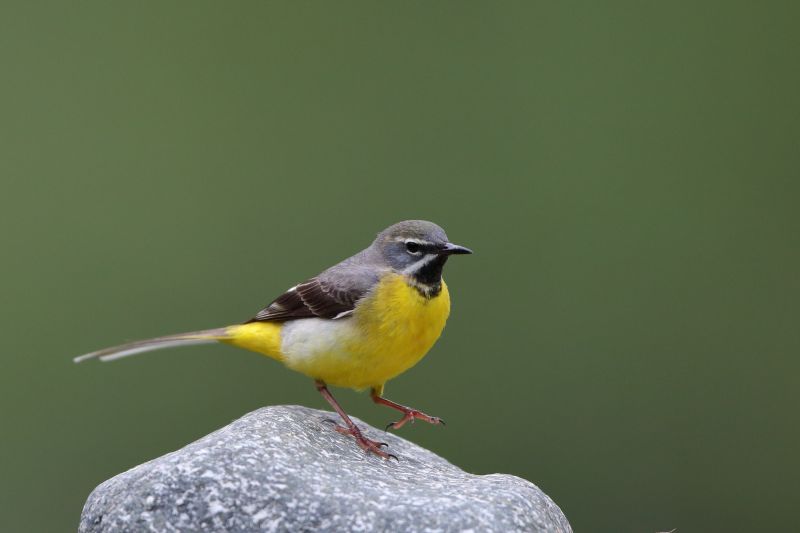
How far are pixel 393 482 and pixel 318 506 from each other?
64cm

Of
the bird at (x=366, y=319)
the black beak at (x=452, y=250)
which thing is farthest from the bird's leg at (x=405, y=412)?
the black beak at (x=452, y=250)

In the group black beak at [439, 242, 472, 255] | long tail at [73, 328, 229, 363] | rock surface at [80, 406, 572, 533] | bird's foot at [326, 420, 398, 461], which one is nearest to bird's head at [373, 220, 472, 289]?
black beak at [439, 242, 472, 255]

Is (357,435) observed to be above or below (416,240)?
below

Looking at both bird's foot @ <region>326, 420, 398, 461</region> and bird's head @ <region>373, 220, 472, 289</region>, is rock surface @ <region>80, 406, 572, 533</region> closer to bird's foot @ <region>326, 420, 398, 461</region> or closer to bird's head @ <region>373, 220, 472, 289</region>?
bird's foot @ <region>326, 420, 398, 461</region>

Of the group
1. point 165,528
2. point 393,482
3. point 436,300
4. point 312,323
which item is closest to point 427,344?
point 436,300

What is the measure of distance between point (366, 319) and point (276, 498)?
1.76m

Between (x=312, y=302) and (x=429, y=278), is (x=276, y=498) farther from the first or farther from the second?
(x=429, y=278)

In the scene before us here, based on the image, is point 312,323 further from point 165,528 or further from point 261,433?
point 165,528

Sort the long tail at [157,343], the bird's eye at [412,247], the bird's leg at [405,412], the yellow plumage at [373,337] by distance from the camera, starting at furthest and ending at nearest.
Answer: the long tail at [157,343] < the bird's leg at [405,412] < the bird's eye at [412,247] < the yellow plumage at [373,337]

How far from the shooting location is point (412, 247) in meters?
6.46

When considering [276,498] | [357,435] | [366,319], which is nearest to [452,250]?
[366,319]

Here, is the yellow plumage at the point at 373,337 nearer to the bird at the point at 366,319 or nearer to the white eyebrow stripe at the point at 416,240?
the bird at the point at 366,319

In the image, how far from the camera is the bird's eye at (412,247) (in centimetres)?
644

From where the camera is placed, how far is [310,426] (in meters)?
5.85
